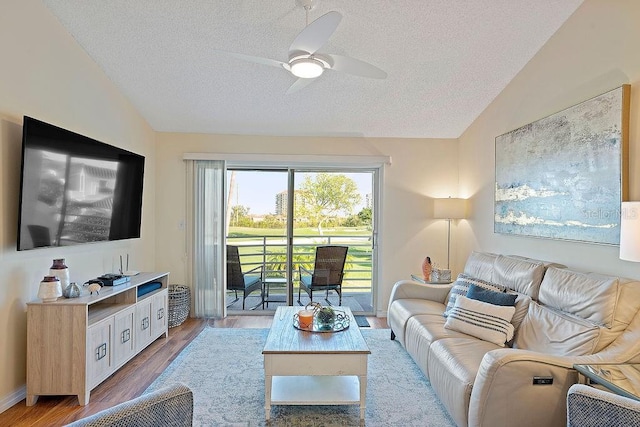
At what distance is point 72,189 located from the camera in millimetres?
2859

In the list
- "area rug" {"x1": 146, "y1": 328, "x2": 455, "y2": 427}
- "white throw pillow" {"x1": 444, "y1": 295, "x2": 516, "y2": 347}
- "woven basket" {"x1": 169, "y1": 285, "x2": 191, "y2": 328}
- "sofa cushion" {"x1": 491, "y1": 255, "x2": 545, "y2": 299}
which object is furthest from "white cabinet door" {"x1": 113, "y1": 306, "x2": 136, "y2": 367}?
"sofa cushion" {"x1": 491, "y1": 255, "x2": 545, "y2": 299}

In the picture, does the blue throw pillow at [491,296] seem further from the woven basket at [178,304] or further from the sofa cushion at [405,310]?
the woven basket at [178,304]

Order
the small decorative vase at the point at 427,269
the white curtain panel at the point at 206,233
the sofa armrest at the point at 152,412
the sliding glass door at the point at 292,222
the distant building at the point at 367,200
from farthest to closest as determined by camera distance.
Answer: the distant building at the point at 367,200 < the sliding glass door at the point at 292,222 < the white curtain panel at the point at 206,233 < the small decorative vase at the point at 427,269 < the sofa armrest at the point at 152,412

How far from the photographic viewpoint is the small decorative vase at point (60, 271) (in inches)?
105

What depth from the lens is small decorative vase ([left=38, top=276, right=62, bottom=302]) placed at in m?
2.51

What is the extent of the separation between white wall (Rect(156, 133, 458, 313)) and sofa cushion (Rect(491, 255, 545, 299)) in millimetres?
1578

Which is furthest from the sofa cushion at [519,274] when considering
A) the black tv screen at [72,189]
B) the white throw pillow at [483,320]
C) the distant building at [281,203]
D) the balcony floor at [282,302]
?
the black tv screen at [72,189]

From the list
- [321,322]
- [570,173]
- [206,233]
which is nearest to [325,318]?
[321,322]

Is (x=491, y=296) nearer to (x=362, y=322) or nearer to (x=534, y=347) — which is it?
(x=534, y=347)

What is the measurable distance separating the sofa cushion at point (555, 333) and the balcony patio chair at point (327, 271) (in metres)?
2.40

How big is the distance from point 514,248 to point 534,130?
3.66ft

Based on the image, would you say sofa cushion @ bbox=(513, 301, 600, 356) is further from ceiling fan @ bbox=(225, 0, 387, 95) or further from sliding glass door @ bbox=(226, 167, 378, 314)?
sliding glass door @ bbox=(226, 167, 378, 314)

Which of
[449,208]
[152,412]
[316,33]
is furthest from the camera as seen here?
[449,208]

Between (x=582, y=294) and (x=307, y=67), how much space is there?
85.4 inches
